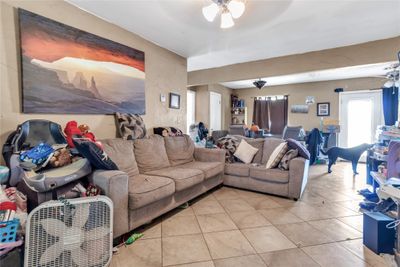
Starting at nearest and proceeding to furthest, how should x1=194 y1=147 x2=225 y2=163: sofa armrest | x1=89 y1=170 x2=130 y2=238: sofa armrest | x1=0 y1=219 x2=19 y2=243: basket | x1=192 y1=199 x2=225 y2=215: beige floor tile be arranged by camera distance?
x1=0 y1=219 x2=19 y2=243: basket → x1=89 y1=170 x2=130 y2=238: sofa armrest → x1=192 y1=199 x2=225 y2=215: beige floor tile → x1=194 y1=147 x2=225 y2=163: sofa armrest

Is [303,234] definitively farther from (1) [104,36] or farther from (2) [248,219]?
(1) [104,36]

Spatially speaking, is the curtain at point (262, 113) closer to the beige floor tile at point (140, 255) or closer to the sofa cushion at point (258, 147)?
the sofa cushion at point (258, 147)

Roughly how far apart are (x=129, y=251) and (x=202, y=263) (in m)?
0.66

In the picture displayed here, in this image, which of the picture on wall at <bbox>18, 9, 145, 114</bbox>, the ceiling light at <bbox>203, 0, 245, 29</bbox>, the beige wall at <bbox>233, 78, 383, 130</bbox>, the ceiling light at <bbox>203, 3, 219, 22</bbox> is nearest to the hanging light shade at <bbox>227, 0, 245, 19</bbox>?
the ceiling light at <bbox>203, 0, 245, 29</bbox>

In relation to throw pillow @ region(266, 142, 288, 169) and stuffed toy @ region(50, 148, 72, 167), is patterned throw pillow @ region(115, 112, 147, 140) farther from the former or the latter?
throw pillow @ region(266, 142, 288, 169)

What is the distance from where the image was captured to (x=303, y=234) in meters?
2.09

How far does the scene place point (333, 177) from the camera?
434cm

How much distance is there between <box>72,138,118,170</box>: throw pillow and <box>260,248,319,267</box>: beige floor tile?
161 cm

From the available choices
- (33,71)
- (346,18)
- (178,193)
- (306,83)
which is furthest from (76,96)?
(306,83)

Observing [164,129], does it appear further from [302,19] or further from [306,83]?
[306,83]

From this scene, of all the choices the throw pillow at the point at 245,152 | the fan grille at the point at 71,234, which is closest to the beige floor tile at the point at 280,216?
the throw pillow at the point at 245,152

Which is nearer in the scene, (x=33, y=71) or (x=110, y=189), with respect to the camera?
→ (x=110, y=189)

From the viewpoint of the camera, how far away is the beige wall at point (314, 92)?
603cm

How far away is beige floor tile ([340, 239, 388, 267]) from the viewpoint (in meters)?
1.65
